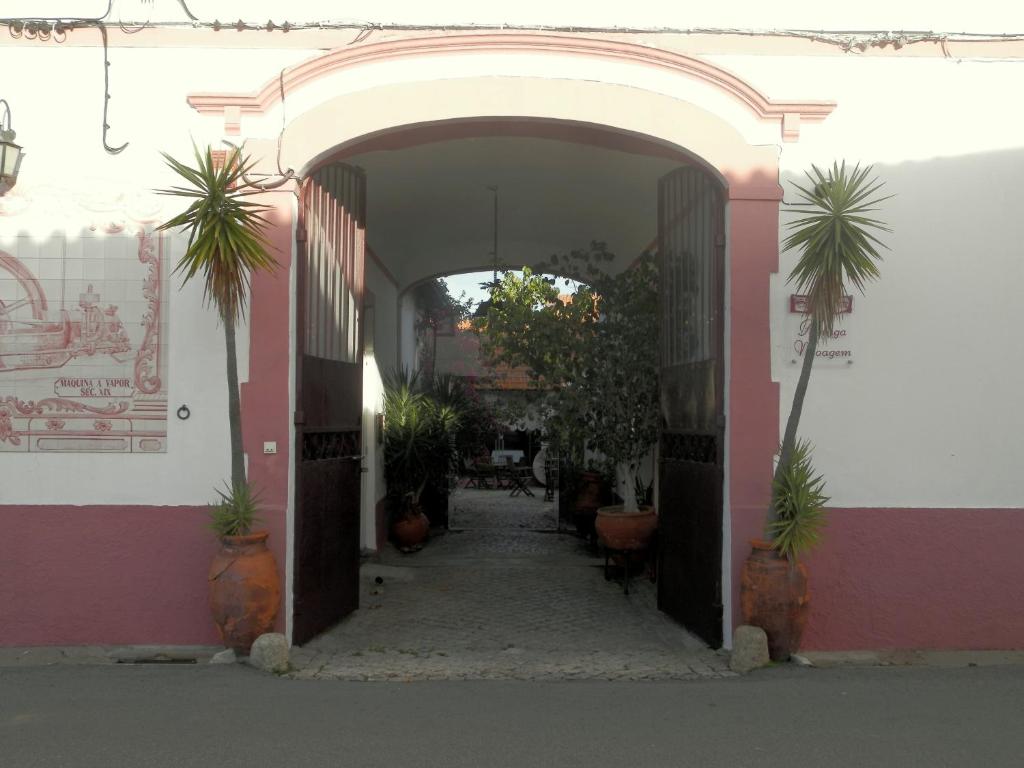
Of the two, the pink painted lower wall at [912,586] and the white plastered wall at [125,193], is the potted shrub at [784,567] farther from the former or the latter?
the white plastered wall at [125,193]

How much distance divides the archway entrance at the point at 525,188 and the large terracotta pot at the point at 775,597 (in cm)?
45

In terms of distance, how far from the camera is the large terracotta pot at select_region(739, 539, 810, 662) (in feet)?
19.6

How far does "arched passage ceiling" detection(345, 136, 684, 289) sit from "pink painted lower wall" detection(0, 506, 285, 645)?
3495 millimetres

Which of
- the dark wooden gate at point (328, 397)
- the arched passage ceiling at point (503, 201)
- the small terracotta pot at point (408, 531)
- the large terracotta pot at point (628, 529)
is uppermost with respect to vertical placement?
the arched passage ceiling at point (503, 201)

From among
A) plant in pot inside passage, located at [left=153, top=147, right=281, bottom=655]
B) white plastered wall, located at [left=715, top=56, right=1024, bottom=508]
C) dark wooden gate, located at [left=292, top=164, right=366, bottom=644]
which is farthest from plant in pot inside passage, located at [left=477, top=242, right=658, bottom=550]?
plant in pot inside passage, located at [left=153, top=147, right=281, bottom=655]

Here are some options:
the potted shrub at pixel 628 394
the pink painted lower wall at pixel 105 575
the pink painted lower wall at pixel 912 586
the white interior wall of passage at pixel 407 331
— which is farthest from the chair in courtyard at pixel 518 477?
the pink painted lower wall at pixel 105 575

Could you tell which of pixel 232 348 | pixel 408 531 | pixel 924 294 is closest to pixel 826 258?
pixel 924 294

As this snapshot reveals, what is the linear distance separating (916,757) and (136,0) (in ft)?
22.5

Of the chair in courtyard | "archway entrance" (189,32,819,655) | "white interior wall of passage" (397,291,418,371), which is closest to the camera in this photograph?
"archway entrance" (189,32,819,655)

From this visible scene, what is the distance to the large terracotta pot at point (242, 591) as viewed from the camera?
5.90m

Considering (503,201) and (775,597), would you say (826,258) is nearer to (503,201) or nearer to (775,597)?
(775,597)

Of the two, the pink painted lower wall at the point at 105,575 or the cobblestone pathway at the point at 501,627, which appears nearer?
the cobblestone pathway at the point at 501,627

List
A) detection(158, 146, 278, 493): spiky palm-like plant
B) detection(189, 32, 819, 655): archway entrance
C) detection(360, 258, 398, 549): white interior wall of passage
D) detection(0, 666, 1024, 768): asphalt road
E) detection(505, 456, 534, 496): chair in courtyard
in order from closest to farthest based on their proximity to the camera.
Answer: detection(0, 666, 1024, 768): asphalt road, detection(158, 146, 278, 493): spiky palm-like plant, detection(189, 32, 819, 655): archway entrance, detection(360, 258, 398, 549): white interior wall of passage, detection(505, 456, 534, 496): chair in courtyard

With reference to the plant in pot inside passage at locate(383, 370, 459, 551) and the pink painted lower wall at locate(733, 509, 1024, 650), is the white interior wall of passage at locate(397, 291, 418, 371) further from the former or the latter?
the pink painted lower wall at locate(733, 509, 1024, 650)
